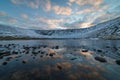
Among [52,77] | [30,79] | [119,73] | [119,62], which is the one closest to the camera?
[30,79]

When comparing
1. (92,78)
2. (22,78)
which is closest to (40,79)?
(22,78)

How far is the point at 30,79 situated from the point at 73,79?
Answer: 4.64 metres

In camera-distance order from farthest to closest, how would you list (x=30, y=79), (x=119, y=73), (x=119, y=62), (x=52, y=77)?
(x=119, y=62) < (x=119, y=73) < (x=52, y=77) < (x=30, y=79)

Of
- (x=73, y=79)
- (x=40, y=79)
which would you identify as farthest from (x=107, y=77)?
(x=40, y=79)

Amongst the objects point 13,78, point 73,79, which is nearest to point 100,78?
point 73,79

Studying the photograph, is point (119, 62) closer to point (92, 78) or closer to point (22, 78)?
point (92, 78)

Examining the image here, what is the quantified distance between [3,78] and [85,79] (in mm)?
8969

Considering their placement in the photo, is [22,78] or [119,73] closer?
[22,78]

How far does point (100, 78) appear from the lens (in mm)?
10805

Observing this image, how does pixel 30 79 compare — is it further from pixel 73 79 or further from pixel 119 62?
pixel 119 62

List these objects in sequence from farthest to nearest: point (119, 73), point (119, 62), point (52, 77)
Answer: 1. point (119, 62)
2. point (119, 73)
3. point (52, 77)

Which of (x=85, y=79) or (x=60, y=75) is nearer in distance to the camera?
(x=85, y=79)

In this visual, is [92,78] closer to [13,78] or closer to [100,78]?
[100,78]

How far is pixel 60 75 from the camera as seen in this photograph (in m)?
11.6
